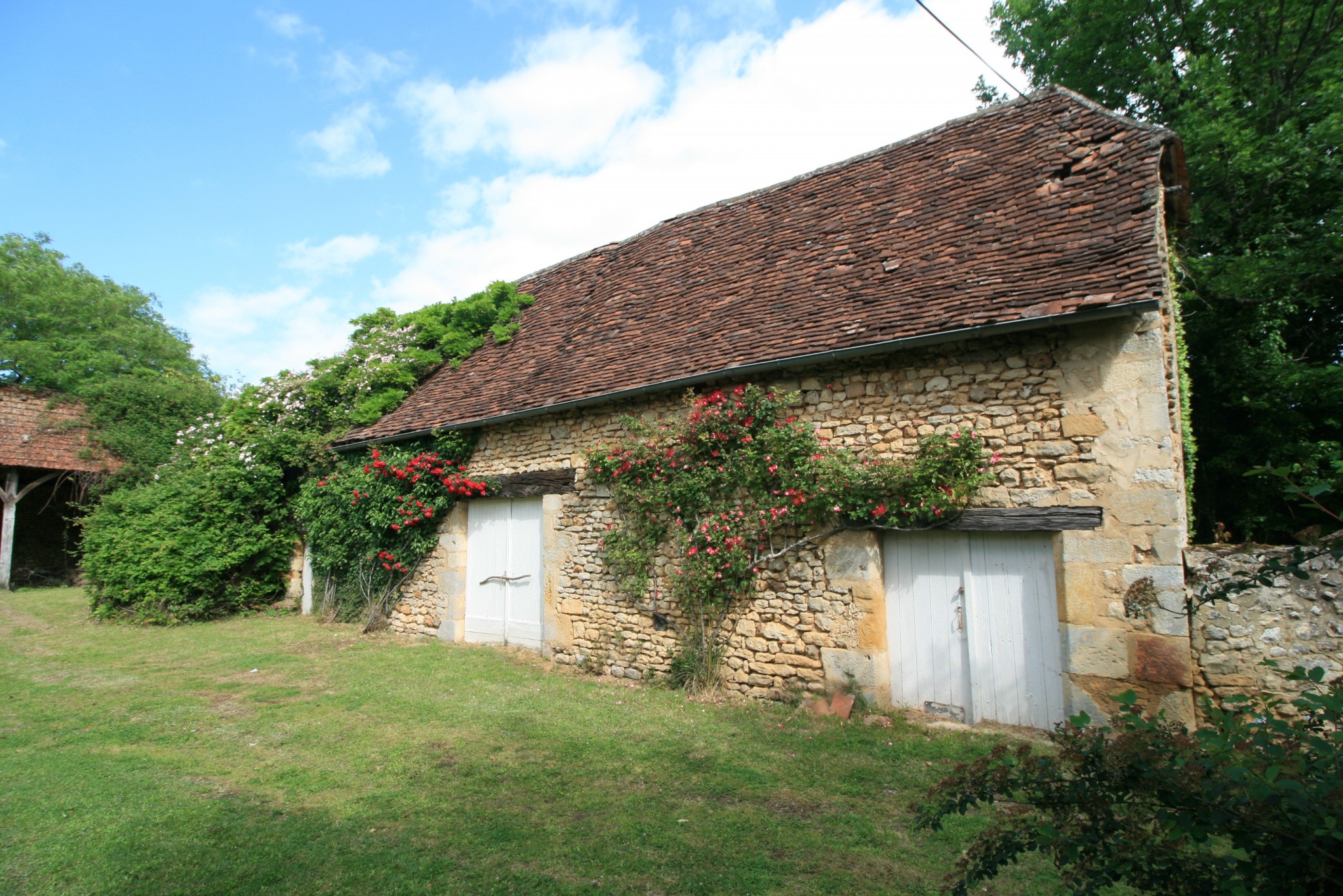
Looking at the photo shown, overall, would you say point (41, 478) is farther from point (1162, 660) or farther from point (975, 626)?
point (1162, 660)

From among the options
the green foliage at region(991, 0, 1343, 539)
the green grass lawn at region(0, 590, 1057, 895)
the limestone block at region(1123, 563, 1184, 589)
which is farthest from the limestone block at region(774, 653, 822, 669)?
the green foliage at region(991, 0, 1343, 539)

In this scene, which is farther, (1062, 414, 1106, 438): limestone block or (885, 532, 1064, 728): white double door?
(885, 532, 1064, 728): white double door

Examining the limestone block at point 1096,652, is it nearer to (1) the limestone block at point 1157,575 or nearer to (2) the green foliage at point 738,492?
(1) the limestone block at point 1157,575

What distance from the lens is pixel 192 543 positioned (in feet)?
36.6

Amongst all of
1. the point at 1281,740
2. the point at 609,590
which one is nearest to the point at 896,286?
the point at 609,590

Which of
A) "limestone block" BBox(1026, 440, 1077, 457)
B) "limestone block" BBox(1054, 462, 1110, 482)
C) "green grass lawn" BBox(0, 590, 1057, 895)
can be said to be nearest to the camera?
"green grass lawn" BBox(0, 590, 1057, 895)

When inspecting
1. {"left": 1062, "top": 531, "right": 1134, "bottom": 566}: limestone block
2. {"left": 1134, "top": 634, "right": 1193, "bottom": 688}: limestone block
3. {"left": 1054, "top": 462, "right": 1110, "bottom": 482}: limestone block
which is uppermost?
{"left": 1054, "top": 462, "right": 1110, "bottom": 482}: limestone block

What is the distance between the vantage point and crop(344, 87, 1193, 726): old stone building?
516cm

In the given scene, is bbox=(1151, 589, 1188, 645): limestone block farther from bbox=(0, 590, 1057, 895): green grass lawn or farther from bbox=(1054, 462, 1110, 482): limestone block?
bbox=(0, 590, 1057, 895): green grass lawn

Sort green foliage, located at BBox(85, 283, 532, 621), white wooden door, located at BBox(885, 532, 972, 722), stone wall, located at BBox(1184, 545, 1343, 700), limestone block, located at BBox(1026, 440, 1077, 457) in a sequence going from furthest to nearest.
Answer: green foliage, located at BBox(85, 283, 532, 621)
white wooden door, located at BBox(885, 532, 972, 722)
limestone block, located at BBox(1026, 440, 1077, 457)
stone wall, located at BBox(1184, 545, 1343, 700)

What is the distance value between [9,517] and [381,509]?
10.9 metres

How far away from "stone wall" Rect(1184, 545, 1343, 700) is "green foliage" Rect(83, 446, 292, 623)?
497 inches

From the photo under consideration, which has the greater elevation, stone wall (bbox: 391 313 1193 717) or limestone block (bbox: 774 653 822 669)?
stone wall (bbox: 391 313 1193 717)

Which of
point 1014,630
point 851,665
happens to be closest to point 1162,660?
point 1014,630
